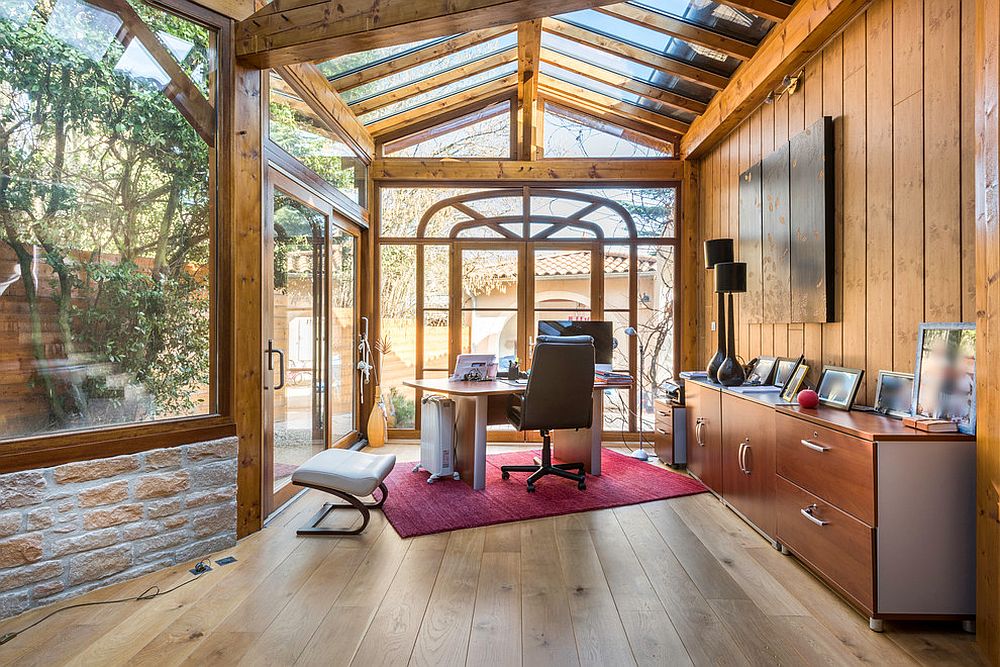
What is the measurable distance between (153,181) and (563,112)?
4009mm

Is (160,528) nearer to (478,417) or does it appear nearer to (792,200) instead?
(478,417)

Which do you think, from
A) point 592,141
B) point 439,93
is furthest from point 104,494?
point 592,141

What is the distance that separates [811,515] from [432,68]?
4.46 meters

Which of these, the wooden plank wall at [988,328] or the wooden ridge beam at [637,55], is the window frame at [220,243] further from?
the wooden plank wall at [988,328]

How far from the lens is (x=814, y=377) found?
132 inches

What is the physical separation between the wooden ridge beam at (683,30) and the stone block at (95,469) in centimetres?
393

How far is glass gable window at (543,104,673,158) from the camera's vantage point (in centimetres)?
557

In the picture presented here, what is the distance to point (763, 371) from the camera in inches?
153

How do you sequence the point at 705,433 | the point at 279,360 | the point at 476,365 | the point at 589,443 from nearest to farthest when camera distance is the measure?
1. the point at 279,360
2. the point at 705,433
3. the point at 589,443
4. the point at 476,365

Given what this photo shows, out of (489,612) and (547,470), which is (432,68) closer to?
(547,470)

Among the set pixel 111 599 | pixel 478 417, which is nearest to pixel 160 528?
pixel 111 599

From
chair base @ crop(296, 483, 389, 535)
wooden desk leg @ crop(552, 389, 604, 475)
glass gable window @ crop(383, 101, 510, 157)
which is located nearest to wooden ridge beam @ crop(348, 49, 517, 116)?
glass gable window @ crop(383, 101, 510, 157)

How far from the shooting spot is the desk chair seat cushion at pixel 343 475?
10.1 ft

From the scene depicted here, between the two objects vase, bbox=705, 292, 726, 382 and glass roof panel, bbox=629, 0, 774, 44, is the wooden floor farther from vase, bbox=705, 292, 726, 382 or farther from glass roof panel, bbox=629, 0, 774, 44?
glass roof panel, bbox=629, 0, 774, 44
